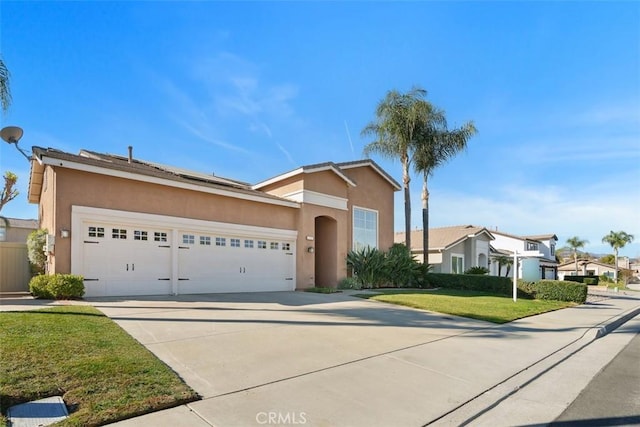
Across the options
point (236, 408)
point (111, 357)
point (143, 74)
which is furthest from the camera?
point (143, 74)

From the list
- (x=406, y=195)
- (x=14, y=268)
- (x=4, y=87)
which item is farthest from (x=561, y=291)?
(x=14, y=268)

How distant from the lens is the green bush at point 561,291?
57.2 feet

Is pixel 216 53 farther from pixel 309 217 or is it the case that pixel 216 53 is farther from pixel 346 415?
pixel 346 415

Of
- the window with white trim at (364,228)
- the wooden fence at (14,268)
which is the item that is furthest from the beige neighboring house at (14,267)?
the window with white trim at (364,228)

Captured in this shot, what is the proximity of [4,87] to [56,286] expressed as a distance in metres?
5.28

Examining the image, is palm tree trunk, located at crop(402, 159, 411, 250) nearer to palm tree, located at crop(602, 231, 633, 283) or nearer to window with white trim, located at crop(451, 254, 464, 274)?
window with white trim, located at crop(451, 254, 464, 274)

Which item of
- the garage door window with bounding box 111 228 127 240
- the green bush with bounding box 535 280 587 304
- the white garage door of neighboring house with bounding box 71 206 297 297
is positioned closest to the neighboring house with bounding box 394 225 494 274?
the green bush with bounding box 535 280 587 304

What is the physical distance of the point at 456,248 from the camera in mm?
32875

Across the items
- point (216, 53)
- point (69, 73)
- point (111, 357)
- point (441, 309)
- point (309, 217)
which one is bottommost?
point (441, 309)

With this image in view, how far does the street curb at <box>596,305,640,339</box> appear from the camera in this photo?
1055 centimetres

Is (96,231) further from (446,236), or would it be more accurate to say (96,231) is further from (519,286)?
(446,236)

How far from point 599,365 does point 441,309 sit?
540cm

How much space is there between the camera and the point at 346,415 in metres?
4.08

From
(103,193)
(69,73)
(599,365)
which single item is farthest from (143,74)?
(599,365)
